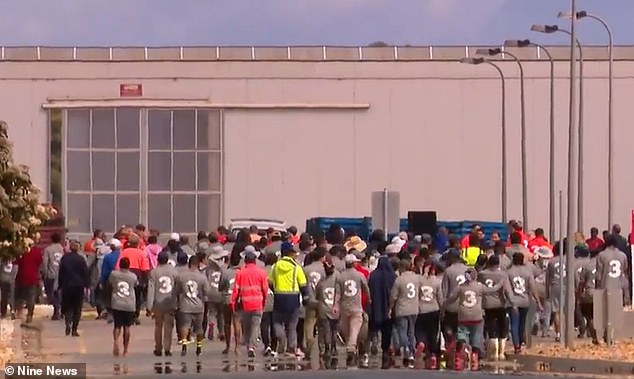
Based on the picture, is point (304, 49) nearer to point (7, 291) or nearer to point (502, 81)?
point (502, 81)

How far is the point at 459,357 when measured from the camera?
26062 millimetres

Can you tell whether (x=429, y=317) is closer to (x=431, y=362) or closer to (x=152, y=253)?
(x=431, y=362)

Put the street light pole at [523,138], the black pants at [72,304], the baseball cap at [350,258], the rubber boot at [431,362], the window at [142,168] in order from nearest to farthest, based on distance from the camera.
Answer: the rubber boot at [431,362] → the baseball cap at [350,258] → the black pants at [72,304] → the street light pole at [523,138] → the window at [142,168]

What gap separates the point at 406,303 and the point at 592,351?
9.77ft

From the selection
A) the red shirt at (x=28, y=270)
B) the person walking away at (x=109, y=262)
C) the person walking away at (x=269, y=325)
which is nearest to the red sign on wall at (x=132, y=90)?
the red shirt at (x=28, y=270)

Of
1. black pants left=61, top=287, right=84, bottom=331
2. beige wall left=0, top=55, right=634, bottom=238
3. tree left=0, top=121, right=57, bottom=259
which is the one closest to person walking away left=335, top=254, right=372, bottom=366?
tree left=0, top=121, right=57, bottom=259

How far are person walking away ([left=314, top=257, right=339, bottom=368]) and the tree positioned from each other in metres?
4.28

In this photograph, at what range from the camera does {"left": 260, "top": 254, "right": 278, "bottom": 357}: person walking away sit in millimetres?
27844

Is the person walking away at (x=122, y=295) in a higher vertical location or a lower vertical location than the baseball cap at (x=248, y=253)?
lower

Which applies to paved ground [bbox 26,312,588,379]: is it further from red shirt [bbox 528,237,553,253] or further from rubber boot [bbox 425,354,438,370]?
red shirt [bbox 528,237,553,253]

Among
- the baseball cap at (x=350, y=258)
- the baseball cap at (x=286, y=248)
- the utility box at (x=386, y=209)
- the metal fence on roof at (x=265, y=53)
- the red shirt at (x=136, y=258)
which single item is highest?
the metal fence on roof at (x=265, y=53)

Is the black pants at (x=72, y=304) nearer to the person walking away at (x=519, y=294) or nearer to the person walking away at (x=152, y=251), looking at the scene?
the person walking away at (x=152, y=251)

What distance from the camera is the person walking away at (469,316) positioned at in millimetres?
26094

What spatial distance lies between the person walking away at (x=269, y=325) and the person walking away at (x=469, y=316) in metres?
2.88
